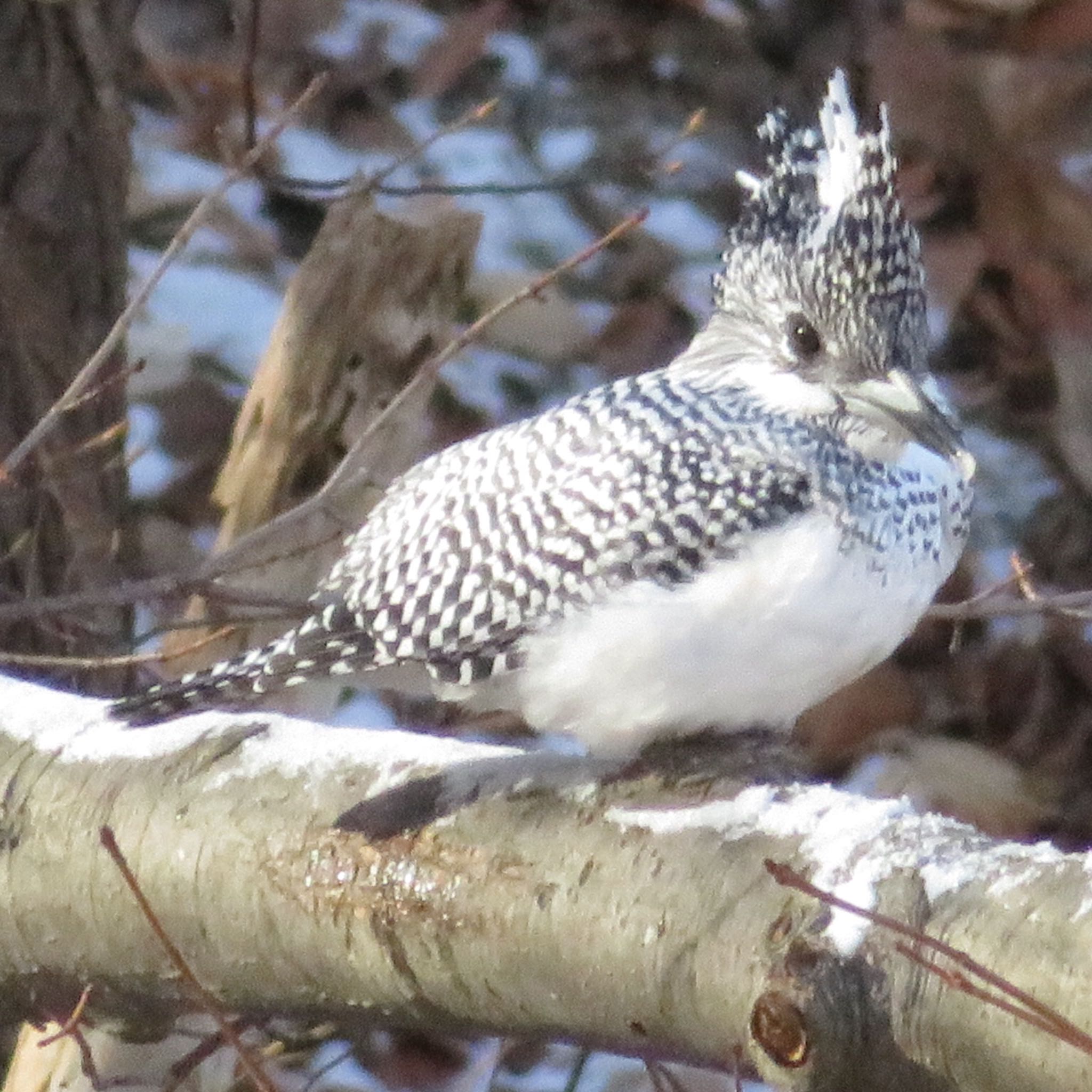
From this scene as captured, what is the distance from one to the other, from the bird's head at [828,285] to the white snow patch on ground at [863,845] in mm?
297

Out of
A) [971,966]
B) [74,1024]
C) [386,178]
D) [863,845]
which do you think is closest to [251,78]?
[386,178]

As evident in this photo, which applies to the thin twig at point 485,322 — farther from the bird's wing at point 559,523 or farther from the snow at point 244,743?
the snow at point 244,743

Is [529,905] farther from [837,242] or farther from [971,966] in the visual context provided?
[837,242]

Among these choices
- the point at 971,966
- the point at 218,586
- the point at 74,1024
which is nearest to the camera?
the point at 971,966

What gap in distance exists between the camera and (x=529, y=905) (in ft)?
3.94

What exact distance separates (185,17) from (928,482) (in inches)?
63.8

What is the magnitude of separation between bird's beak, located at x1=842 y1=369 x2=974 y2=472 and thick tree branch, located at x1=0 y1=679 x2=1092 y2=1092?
0.26 m

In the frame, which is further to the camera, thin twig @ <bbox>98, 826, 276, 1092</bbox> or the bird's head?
the bird's head

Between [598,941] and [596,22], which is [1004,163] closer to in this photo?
[596,22]

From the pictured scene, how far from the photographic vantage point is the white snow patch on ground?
102 centimetres

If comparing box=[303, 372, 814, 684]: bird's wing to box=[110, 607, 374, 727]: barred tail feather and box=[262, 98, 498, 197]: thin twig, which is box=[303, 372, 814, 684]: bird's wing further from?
box=[262, 98, 498, 197]: thin twig

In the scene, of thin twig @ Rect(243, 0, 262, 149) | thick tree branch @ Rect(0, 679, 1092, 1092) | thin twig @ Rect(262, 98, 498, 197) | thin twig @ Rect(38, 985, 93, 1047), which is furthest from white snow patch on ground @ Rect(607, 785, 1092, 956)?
thin twig @ Rect(243, 0, 262, 149)

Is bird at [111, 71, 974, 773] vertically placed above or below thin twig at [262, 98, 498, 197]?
below

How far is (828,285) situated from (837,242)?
0.03 m
